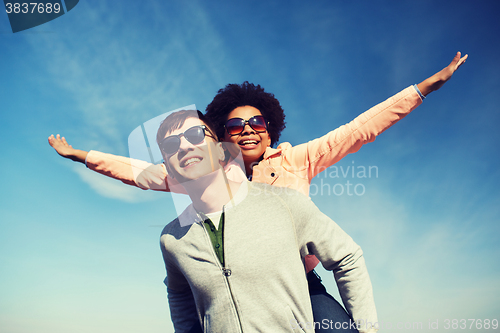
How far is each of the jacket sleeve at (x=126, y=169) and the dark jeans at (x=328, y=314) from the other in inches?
87.6

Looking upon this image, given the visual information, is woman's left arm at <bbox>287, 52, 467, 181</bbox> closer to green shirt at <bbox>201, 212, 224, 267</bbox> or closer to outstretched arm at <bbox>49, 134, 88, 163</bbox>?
green shirt at <bbox>201, 212, 224, 267</bbox>

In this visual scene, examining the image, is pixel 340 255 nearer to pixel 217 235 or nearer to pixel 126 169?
pixel 217 235

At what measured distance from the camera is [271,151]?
405cm

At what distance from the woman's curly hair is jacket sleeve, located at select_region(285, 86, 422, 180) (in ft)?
3.05

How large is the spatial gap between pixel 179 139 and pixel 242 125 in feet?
4.40

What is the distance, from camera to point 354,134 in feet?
11.9

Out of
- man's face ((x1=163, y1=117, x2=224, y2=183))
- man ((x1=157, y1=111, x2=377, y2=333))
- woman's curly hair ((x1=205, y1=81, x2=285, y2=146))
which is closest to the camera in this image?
man ((x1=157, y1=111, x2=377, y2=333))

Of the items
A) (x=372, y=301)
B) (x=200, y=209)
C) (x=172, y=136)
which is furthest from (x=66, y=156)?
(x=372, y=301)

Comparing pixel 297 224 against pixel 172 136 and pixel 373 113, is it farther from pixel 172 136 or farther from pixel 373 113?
pixel 373 113

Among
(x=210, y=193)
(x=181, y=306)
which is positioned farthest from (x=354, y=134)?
(x=181, y=306)

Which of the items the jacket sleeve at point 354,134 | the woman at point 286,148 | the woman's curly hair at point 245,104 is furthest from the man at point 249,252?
the woman's curly hair at point 245,104

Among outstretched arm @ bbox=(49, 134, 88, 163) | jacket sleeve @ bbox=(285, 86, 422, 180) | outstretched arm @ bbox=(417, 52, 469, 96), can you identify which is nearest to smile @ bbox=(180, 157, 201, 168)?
jacket sleeve @ bbox=(285, 86, 422, 180)

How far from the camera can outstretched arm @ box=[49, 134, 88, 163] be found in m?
4.02

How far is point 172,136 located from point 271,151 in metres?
1.57
